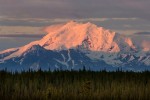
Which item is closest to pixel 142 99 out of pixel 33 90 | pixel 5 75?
pixel 33 90

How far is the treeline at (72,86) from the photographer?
45625mm

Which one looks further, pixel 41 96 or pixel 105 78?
pixel 105 78

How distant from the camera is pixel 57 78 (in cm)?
4819

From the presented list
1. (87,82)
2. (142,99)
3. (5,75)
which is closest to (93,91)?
(87,82)

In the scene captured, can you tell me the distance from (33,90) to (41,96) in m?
1.66

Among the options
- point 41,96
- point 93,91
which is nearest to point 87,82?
point 93,91

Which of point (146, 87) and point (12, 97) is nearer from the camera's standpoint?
point (12, 97)

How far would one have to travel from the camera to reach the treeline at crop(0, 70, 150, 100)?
45.6 metres

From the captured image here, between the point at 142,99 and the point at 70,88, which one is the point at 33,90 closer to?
the point at 70,88

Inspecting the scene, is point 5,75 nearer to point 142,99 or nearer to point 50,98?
point 50,98

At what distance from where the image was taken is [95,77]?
49.3 m

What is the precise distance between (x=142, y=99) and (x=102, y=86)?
362 cm

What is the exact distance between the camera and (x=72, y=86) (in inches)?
1844

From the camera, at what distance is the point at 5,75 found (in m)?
48.8
